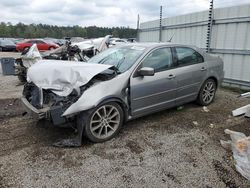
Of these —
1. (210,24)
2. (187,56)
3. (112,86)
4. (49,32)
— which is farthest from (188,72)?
(49,32)

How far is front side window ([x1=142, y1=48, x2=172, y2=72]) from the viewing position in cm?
422

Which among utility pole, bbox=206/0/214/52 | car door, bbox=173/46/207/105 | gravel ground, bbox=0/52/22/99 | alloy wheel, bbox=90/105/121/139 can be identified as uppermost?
utility pole, bbox=206/0/214/52

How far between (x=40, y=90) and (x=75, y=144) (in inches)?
39.9

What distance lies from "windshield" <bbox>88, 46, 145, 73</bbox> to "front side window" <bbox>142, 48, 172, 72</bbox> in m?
0.19

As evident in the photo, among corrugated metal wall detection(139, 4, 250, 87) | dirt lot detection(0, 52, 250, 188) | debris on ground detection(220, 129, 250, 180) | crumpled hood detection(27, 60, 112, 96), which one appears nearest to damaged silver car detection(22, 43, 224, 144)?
crumpled hood detection(27, 60, 112, 96)

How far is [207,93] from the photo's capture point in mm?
5484

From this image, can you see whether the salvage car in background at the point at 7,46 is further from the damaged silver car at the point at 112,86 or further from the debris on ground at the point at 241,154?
the debris on ground at the point at 241,154

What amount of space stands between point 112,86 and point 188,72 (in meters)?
1.90

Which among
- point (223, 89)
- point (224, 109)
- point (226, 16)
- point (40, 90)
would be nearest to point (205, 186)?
point (40, 90)

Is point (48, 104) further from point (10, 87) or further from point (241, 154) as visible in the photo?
point (10, 87)

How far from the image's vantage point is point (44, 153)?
11.1 feet

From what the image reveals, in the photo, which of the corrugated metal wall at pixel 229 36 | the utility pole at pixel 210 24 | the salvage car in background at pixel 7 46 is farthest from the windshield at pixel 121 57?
the salvage car in background at pixel 7 46

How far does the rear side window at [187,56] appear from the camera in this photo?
4.73 metres

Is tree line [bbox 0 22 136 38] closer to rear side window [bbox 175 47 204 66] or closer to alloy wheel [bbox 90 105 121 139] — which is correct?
rear side window [bbox 175 47 204 66]
